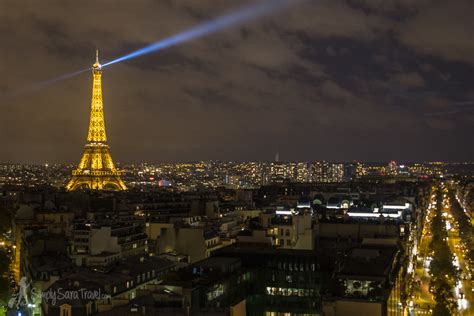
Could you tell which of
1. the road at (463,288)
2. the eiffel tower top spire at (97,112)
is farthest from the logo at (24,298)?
the eiffel tower top spire at (97,112)

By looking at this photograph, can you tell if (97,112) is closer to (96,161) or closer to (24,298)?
(96,161)

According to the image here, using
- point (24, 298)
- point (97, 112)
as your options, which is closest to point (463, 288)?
point (24, 298)

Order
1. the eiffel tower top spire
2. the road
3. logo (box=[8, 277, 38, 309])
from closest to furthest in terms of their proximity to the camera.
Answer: logo (box=[8, 277, 38, 309])
the road
the eiffel tower top spire

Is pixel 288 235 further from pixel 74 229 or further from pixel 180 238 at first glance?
pixel 74 229

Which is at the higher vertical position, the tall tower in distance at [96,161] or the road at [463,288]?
the tall tower in distance at [96,161]

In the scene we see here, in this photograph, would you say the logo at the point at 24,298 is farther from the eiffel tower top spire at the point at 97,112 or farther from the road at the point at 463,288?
the eiffel tower top spire at the point at 97,112

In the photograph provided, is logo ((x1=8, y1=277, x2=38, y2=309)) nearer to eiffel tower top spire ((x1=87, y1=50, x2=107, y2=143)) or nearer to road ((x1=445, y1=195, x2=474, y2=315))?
road ((x1=445, y1=195, x2=474, y2=315))

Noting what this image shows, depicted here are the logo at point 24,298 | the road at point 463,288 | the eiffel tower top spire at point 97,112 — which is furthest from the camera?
the eiffel tower top spire at point 97,112

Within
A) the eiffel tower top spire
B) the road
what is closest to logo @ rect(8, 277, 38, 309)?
the road
